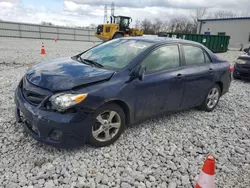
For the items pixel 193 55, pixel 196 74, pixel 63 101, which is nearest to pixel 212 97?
pixel 196 74

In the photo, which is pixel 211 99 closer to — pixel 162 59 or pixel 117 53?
pixel 162 59

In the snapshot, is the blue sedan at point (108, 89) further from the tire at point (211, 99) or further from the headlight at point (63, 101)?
the tire at point (211, 99)

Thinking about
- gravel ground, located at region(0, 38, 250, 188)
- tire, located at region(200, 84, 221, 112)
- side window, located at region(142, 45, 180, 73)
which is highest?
side window, located at region(142, 45, 180, 73)

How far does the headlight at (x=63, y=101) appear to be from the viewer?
8.39 ft

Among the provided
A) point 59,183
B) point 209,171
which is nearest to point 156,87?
point 209,171

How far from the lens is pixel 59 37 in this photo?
27938 mm

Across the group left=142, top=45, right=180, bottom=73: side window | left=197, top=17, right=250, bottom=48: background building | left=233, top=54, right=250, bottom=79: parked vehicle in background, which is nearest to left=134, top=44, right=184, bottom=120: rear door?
left=142, top=45, right=180, bottom=73: side window

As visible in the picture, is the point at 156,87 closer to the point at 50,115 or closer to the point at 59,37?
the point at 50,115

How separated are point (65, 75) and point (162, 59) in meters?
1.68

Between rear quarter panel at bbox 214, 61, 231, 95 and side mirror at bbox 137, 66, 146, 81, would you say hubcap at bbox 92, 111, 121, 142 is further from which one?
rear quarter panel at bbox 214, 61, 231, 95

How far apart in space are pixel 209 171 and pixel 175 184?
690mm

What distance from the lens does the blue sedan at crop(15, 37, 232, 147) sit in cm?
262

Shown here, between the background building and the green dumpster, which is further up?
the background building

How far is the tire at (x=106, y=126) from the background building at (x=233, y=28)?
97.7ft
